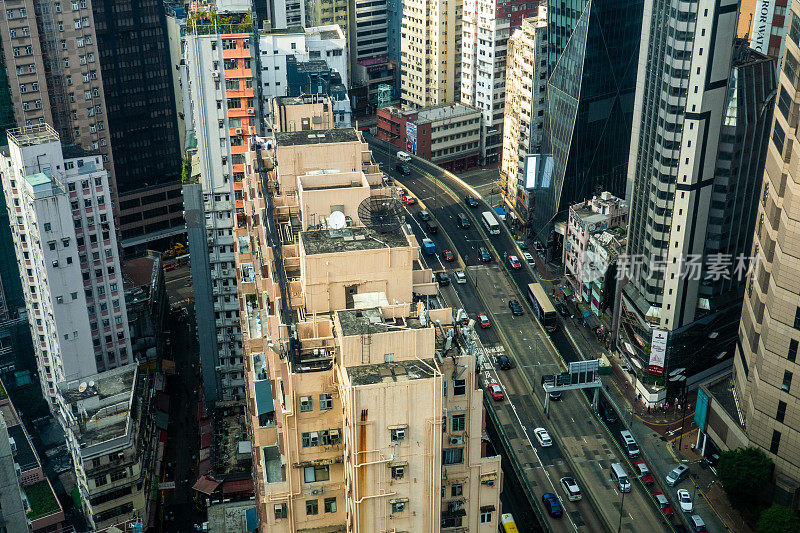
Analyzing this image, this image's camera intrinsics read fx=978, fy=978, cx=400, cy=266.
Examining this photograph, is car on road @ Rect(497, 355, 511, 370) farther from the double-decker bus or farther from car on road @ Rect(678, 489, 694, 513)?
car on road @ Rect(678, 489, 694, 513)

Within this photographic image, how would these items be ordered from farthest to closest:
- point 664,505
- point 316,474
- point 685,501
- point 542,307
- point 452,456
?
point 542,307, point 685,501, point 664,505, point 452,456, point 316,474

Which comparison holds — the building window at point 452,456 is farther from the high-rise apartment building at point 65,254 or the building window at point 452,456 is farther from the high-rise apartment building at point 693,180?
the high-rise apartment building at point 693,180

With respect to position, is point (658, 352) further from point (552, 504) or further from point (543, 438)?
point (552, 504)

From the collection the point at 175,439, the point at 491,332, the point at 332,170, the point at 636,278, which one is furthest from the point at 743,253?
the point at 175,439

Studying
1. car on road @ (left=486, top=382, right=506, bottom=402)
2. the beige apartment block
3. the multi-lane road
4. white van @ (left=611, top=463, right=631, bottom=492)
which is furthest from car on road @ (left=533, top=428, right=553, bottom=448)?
the beige apartment block

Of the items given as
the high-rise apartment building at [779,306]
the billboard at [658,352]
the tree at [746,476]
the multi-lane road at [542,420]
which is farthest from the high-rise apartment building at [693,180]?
the tree at [746,476]

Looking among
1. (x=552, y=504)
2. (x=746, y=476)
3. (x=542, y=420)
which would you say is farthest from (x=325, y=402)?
(x=542, y=420)

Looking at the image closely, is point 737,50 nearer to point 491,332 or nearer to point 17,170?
point 491,332
